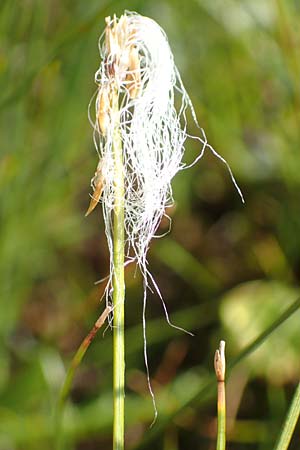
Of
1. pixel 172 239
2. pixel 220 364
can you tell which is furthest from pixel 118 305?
pixel 172 239

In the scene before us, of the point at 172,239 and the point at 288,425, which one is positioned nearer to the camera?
the point at 288,425

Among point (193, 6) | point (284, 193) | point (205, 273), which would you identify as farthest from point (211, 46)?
point (205, 273)

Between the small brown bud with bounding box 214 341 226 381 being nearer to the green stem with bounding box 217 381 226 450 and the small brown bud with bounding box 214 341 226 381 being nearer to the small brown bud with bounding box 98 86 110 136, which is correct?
the green stem with bounding box 217 381 226 450

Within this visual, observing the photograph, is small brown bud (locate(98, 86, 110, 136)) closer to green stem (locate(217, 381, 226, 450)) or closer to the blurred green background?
green stem (locate(217, 381, 226, 450))

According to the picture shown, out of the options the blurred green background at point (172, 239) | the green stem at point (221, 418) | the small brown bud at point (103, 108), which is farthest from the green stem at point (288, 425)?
the blurred green background at point (172, 239)

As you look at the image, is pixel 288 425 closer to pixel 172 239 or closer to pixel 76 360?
pixel 76 360

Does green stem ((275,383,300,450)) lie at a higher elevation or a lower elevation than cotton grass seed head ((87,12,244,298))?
lower

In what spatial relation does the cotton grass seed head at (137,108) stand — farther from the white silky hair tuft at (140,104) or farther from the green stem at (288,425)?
the green stem at (288,425)

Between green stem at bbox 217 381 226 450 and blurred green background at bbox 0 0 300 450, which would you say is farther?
blurred green background at bbox 0 0 300 450

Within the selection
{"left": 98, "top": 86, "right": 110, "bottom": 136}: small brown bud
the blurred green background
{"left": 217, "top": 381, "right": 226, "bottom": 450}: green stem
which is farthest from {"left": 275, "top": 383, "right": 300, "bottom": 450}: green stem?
the blurred green background
